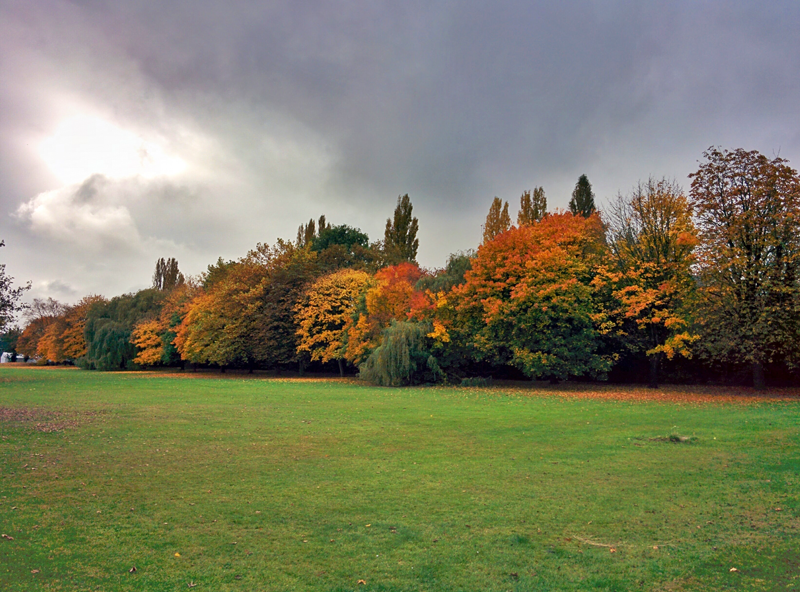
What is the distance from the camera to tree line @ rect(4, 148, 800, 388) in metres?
27.8

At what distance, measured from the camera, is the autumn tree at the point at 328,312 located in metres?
46.2

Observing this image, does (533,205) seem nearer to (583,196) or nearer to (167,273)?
(583,196)

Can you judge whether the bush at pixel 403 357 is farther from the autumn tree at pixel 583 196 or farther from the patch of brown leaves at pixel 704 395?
the autumn tree at pixel 583 196

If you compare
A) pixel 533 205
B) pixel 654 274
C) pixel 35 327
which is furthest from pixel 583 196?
pixel 35 327

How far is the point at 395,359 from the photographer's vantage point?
113ft

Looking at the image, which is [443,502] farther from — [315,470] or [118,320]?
[118,320]

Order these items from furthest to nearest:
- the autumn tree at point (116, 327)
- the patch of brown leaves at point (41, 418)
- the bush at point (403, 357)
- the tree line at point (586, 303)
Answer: the autumn tree at point (116, 327) < the bush at point (403, 357) < the tree line at point (586, 303) < the patch of brown leaves at point (41, 418)

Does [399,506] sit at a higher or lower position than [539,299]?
lower

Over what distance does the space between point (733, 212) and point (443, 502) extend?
1120 inches

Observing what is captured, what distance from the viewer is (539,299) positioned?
1273 inches

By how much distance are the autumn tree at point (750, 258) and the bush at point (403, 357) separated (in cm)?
1634

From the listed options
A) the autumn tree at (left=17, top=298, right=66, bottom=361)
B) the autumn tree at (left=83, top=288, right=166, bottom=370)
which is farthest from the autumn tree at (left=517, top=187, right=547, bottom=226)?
the autumn tree at (left=17, top=298, right=66, bottom=361)

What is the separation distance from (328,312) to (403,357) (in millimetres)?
14856

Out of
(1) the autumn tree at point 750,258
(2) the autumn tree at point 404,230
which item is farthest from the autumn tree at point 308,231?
(1) the autumn tree at point 750,258
